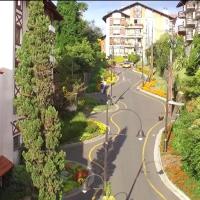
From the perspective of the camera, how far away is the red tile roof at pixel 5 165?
34.6 m

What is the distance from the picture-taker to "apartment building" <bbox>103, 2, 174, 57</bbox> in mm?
122375

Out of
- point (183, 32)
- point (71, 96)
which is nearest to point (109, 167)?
point (71, 96)

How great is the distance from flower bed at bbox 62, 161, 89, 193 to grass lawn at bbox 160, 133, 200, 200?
23.5 ft

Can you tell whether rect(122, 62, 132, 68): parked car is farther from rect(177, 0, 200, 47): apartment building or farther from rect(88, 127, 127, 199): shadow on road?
rect(88, 127, 127, 199): shadow on road

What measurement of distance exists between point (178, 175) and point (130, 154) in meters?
7.35

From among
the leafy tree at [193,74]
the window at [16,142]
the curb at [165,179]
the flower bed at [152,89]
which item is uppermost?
the leafy tree at [193,74]

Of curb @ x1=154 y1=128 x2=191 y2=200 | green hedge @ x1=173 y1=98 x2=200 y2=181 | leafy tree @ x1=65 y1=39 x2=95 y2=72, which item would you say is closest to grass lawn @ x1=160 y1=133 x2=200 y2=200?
curb @ x1=154 y1=128 x2=191 y2=200

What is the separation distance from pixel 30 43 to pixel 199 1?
145ft

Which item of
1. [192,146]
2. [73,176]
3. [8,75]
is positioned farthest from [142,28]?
→ [8,75]

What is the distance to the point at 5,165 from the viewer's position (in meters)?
35.6

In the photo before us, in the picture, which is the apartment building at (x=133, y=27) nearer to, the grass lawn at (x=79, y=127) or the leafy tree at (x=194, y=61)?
the grass lawn at (x=79, y=127)

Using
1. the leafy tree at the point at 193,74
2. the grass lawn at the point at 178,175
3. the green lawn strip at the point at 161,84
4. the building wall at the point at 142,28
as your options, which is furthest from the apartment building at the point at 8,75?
the building wall at the point at 142,28

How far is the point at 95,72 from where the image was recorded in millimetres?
88250

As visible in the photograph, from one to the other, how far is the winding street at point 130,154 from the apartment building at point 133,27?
51206 mm
